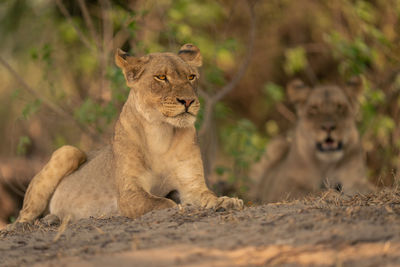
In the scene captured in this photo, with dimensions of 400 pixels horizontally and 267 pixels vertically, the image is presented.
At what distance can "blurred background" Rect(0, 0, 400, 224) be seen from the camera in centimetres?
712

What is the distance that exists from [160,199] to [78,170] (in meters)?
1.45

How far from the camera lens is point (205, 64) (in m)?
8.70

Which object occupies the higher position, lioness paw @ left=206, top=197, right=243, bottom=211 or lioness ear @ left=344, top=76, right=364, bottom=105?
lioness ear @ left=344, top=76, right=364, bottom=105

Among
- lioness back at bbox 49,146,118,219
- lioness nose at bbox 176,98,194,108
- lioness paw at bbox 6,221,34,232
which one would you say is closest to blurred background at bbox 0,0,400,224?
lioness back at bbox 49,146,118,219

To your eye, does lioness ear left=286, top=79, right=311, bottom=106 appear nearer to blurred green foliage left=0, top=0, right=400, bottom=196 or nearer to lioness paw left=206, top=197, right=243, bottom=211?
blurred green foliage left=0, top=0, right=400, bottom=196

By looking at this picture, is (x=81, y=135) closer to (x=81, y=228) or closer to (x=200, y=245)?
(x=81, y=228)

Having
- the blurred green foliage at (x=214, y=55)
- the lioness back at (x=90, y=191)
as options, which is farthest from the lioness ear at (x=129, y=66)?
the blurred green foliage at (x=214, y=55)

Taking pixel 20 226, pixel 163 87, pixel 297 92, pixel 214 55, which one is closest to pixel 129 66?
pixel 163 87

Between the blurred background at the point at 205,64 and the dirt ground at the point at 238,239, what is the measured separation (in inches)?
104

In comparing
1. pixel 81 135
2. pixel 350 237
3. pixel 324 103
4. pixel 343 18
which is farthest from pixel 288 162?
pixel 350 237

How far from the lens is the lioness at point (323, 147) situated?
22.5 ft

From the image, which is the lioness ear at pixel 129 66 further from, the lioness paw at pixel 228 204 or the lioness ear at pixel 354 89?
the lioness ear at pixel 354 89

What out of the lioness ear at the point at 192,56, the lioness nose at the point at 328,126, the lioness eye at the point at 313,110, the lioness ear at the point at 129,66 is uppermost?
the lioness ear at the point at 192,56

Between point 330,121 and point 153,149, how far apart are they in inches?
110
